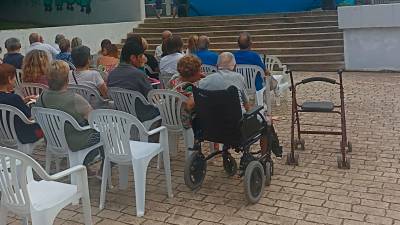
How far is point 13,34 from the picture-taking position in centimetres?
1232

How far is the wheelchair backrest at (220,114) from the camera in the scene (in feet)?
12.5

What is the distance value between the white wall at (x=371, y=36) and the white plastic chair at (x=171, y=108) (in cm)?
704

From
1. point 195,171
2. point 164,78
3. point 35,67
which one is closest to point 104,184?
point 195,171

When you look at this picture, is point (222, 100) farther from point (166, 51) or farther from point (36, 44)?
point (36, 44)

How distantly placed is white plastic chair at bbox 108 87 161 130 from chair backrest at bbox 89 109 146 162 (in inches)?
32.9

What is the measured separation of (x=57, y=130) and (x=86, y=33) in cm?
1091

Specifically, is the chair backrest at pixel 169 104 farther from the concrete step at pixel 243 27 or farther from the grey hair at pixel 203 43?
the concrete step at pixel 243 27

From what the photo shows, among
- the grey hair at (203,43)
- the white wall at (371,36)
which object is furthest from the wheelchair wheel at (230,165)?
the white wall at (371,36)

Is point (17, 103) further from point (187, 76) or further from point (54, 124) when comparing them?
point (187, 76)

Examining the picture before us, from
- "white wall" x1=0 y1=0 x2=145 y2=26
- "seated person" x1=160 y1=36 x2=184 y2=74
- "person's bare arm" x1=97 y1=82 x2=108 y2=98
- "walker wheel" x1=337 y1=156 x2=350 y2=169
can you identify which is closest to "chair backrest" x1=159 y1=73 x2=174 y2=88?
"seated person" x1=160 y1=36 x2=184 y2=74

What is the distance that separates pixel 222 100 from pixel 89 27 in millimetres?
11296

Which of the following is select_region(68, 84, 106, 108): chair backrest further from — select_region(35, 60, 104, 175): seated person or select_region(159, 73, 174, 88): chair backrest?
select_region(159, 73, 174, 88): chair backrest

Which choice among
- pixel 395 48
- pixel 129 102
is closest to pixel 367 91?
pixel 395 48

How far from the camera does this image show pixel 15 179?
2.77 m
